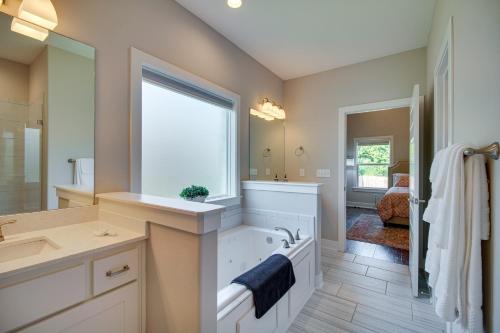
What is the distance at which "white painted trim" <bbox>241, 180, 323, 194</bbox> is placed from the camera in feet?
7.57

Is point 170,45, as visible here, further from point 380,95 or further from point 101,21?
point 380,95

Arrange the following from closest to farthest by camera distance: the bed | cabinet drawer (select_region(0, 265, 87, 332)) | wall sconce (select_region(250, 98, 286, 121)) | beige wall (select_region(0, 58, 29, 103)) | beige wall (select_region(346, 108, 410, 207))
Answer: cabinet drawer (select_region(0, 265, 87, 332)) < beige wall (select_region(0, 58, 29, 103)) < wall sconce (select_region(250, 98, 286, 121)) < the bed < beige wall (select_region(346, 108, 410, 207))

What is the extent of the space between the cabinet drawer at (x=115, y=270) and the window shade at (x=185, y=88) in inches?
55.1

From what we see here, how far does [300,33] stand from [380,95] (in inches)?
55.6

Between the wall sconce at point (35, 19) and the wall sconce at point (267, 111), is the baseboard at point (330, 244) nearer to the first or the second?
the wall sconce at point (267, 111)

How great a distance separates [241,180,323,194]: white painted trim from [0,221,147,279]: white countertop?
1.63 metres

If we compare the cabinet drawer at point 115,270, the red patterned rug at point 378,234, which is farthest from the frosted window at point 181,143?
the red patterned rug at point 378,234

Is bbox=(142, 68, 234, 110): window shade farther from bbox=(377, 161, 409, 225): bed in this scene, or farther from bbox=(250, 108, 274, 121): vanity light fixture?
bbox=(377, 161, 409, 225): bed

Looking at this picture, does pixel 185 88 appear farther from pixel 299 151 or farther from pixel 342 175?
pixel 342 175

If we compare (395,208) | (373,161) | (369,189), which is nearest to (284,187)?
(395,208)

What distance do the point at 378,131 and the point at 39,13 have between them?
6.92m

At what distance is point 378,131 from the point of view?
20.5ft

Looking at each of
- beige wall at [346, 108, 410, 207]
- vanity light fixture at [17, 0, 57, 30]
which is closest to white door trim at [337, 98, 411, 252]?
vanity light fixture at [17, 0, 57, 30]

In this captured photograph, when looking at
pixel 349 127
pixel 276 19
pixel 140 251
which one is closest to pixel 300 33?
pixel 276 19
